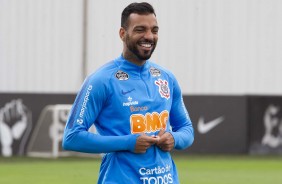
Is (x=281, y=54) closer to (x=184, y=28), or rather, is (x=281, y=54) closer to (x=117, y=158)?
(x=184, y=28)

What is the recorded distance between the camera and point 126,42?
5.99 m

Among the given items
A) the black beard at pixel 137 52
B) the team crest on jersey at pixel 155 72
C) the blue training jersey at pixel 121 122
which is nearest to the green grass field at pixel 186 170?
the team crest on jersey at pixel 155 72

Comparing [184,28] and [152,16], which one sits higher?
[152,16]

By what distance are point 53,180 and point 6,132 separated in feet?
19.5

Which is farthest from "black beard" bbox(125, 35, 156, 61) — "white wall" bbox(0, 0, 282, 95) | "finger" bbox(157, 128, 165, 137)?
"white wall" bbox(0, 0, 282, 95)

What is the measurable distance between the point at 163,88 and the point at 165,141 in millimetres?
395

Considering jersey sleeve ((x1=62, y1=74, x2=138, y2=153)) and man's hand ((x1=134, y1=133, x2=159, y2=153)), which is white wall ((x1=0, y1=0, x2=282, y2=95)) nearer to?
jersey sleeve ((x1=62, y1=74, x2=138, y2=153))

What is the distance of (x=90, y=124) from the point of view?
19.4 feet

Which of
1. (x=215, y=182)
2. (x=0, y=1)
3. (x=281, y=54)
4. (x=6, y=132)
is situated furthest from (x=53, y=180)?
(x=281, y=54)

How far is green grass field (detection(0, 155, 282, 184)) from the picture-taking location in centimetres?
1420

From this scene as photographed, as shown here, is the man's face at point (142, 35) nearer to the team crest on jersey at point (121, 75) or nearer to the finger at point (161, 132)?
the team crest on jersey at point (121, 75)

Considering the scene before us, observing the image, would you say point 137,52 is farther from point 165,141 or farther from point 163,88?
point 165,141

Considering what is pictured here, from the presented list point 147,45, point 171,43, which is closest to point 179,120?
point 147,45

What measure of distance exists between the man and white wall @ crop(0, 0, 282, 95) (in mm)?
14786
